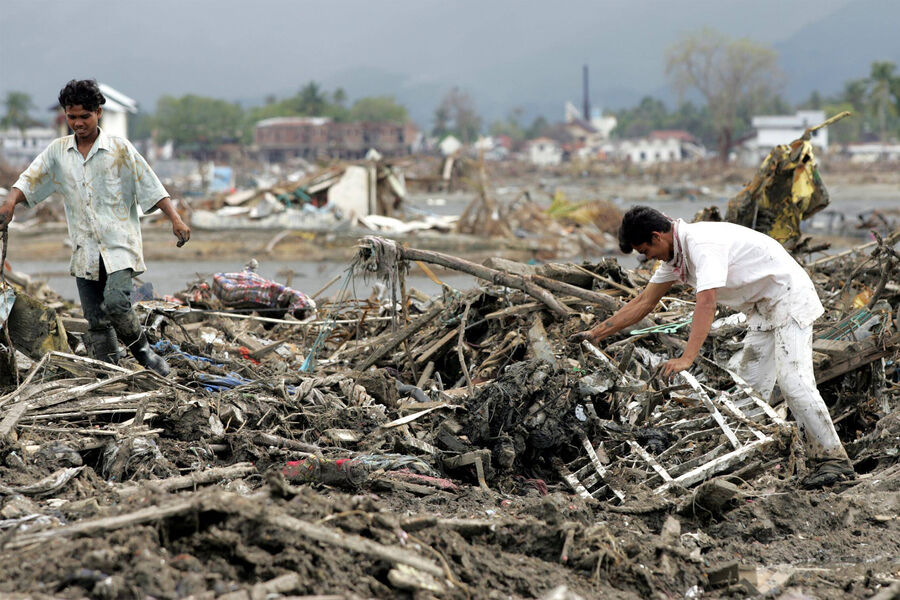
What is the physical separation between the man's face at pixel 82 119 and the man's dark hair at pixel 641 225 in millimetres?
3212

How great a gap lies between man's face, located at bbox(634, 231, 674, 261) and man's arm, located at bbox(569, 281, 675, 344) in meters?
0.30

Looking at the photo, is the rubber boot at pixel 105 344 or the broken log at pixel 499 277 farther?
the broken log at pixel 499 277

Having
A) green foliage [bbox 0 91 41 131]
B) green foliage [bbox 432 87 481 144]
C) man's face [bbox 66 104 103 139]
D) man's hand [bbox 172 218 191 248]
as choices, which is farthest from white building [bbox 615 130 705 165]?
man's face [bbox 66 104 103 139]

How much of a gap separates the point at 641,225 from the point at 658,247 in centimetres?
17

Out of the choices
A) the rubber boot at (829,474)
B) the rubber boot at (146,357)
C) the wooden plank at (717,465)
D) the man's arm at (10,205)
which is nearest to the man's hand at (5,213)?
the man's arm at (10,205)

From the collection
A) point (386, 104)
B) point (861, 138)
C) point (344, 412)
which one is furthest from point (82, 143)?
point (386, 104)

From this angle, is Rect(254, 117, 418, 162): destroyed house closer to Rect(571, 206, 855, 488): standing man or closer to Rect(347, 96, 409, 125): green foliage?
Rect(347, 96, 409, 125): green foliage

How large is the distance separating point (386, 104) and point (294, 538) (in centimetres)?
15243

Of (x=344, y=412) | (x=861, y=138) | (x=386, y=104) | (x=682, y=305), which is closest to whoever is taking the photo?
(x=344, y=412)

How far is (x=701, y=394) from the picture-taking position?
495 cm

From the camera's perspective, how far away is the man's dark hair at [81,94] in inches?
197

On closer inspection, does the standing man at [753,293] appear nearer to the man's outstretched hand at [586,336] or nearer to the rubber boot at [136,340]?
the man's outstretched hand at [586,336]

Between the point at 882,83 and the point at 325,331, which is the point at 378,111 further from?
the point at 325,331

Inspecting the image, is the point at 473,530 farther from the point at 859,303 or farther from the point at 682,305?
the point at 859,303
